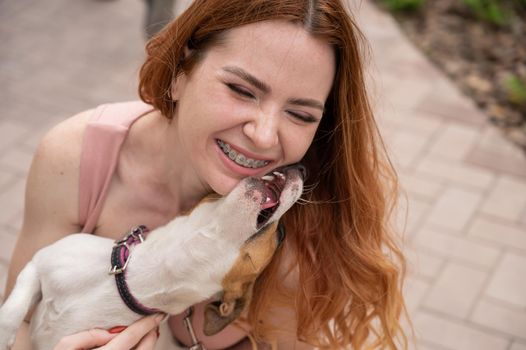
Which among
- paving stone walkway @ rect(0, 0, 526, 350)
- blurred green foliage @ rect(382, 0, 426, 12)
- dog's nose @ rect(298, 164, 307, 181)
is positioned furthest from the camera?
blurred green foliage @ rect(382, 0, 426, 12)

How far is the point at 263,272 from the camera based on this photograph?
209cm

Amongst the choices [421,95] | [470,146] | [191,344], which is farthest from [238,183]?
[421,95]

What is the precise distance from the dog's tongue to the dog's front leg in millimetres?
642

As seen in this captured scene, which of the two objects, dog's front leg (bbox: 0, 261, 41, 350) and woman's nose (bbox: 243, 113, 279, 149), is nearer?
woman's nose (bbox: 243, 113, 279, 149)

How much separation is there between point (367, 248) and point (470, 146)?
2747 millimetres

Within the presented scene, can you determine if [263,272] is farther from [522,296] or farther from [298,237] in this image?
[522,296]

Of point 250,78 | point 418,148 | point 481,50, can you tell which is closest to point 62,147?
point 250,78

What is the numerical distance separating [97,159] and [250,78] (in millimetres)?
562

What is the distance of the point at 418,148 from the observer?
4.59 metres

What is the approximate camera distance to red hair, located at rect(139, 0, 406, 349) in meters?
1.75

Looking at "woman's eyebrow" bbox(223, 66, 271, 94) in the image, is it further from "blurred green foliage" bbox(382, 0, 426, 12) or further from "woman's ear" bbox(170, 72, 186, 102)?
"blurred green foliage" bbox(382, 0, 426, 12)

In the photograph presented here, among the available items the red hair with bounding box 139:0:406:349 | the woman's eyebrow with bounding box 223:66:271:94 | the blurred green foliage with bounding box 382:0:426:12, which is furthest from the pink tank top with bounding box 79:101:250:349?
the blurred green foliage with bounding box 382:0:426:12

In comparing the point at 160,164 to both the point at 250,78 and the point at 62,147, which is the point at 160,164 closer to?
the point at 62,147

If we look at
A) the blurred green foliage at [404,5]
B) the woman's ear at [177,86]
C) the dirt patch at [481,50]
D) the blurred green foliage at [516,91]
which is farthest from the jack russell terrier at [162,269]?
the blurred green foliage at [404,5]
